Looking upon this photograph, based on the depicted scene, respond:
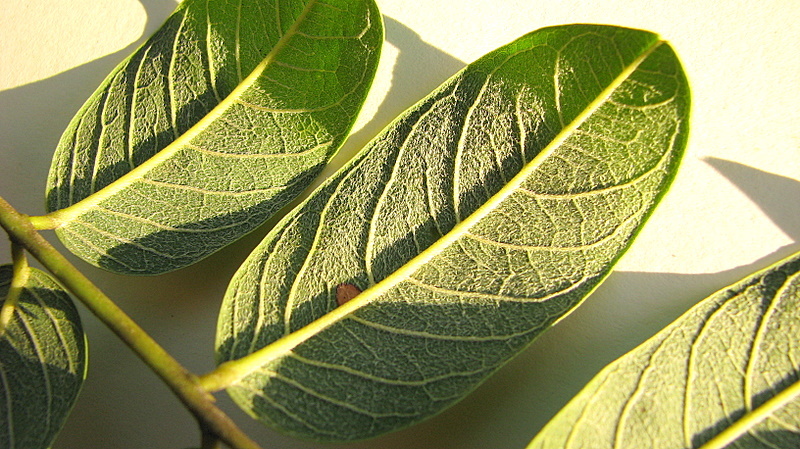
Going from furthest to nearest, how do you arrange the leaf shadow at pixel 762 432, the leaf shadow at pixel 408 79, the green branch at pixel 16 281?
the leaf shadow at pixel 408 79 → the green branch at pixel 16 281 → the leaf shadow at pixel 762 432

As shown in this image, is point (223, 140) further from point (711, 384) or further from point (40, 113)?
point (711, 384)

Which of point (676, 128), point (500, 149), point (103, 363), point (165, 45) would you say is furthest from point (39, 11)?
point (676, 128)

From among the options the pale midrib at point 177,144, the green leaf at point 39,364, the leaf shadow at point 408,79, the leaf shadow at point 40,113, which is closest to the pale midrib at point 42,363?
the green leaf at point 39,364

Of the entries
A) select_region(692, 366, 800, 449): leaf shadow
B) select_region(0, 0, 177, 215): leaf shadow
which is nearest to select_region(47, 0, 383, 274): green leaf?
select_region(0, 0, 177, 215): leaf shadow

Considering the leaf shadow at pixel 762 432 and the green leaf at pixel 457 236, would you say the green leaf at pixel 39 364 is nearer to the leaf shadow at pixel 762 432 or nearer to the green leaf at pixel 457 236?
the green leaf at pixel 457 236

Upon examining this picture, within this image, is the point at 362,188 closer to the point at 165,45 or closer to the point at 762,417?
the point at 165,45

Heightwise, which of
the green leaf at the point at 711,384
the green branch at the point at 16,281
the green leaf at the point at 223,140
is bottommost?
the green leaf at the point at 711,384
